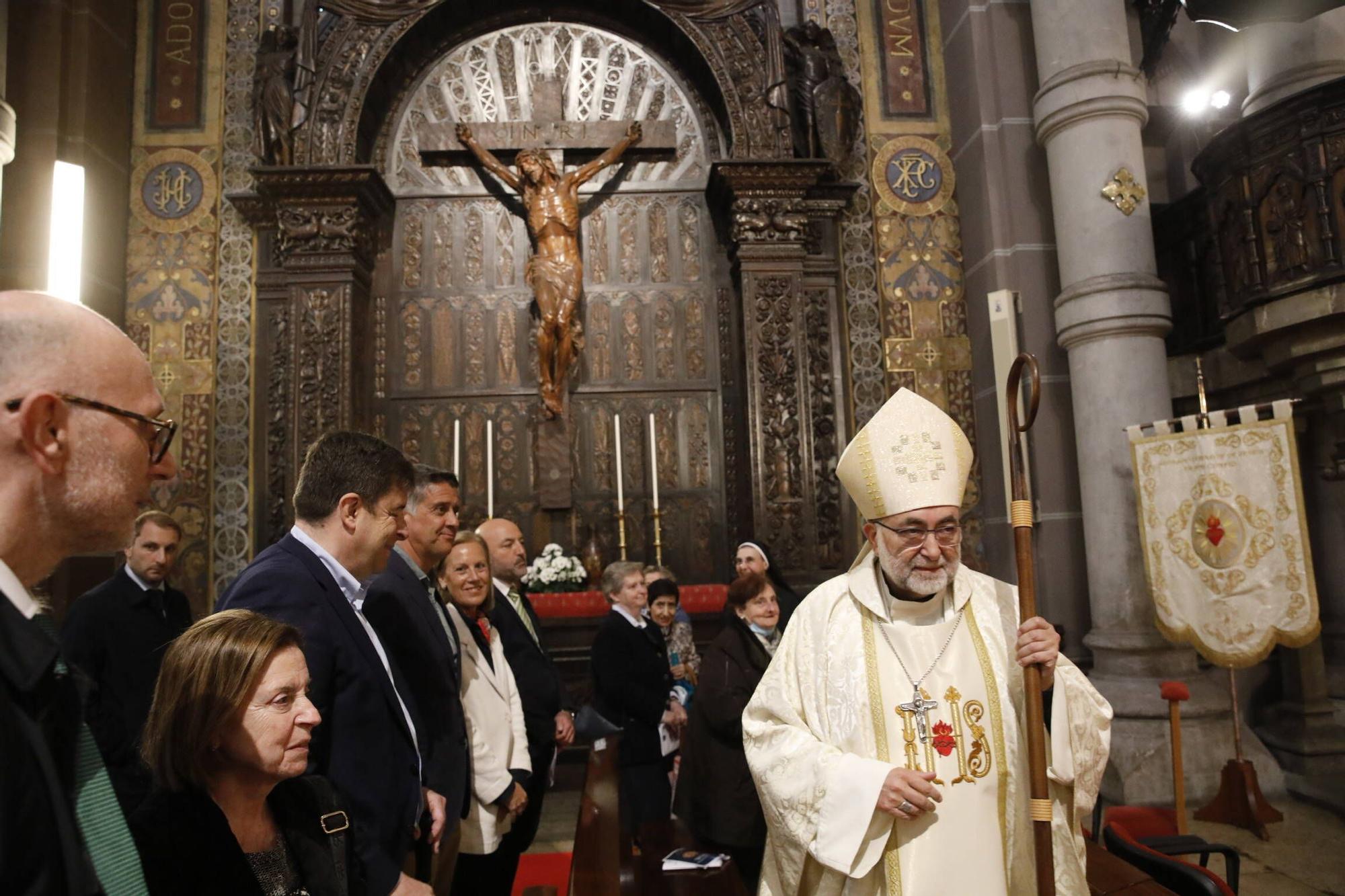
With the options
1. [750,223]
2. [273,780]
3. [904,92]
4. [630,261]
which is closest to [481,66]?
[630,261]

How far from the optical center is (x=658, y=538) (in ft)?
24.1

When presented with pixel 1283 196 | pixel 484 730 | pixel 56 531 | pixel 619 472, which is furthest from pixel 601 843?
pixel 1283 196

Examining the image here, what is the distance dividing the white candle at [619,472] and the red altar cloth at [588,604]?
0.95 meters

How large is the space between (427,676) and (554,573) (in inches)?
164

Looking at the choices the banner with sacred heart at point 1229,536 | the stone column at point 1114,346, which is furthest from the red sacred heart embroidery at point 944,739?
the stone column at point 1114,346

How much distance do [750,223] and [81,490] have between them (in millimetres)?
6676

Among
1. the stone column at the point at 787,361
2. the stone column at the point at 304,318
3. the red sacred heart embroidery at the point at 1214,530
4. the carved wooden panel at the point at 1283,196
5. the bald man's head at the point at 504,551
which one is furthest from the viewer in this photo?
the stone column at the point at 787,361

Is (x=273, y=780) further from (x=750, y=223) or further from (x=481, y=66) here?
(x=481, y=66)

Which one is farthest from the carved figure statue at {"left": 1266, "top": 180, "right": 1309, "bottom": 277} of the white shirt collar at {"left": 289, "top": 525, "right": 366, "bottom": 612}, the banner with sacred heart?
the white shirt collar at {"left": 289, "top": 525, "right": 366, "bottom": 612}

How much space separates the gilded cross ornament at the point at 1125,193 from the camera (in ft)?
20.5

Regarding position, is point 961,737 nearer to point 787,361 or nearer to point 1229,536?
point 1229,536

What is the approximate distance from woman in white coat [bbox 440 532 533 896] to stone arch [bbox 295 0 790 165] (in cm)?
514

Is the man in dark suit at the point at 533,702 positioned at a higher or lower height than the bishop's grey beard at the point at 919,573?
lower

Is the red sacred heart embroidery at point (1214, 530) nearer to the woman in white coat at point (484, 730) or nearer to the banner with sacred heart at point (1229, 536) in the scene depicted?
the banner with sacred heart at point (1229, 536)
